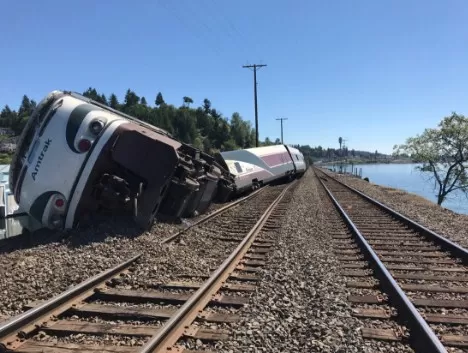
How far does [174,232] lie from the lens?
9352mm

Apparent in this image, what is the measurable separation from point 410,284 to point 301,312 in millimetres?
2082

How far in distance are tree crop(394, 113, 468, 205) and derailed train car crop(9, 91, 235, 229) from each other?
37345 mm

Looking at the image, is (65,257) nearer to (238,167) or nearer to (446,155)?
(238,167)

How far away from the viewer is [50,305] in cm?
466

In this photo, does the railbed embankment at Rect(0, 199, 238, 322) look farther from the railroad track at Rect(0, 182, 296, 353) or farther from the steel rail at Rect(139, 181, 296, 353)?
the steel rail at Rect(139, 181, 296, 353)

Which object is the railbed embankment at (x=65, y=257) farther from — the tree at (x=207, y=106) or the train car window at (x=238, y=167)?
the tree at (x=207, y=106)

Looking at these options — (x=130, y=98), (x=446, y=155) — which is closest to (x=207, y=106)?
(x=130, y=98)

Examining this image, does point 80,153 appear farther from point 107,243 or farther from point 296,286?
point 296,286

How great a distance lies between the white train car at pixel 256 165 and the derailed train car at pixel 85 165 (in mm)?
9539

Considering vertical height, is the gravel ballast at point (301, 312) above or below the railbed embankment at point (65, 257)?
below

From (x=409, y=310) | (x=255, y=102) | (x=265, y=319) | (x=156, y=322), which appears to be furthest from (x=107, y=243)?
(x=255, y=102)

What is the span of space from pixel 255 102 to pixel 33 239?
4120 cm

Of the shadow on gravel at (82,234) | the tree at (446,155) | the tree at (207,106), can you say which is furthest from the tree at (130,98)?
the shadow on gravel at (82,234)

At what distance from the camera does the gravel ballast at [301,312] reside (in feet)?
13.2
